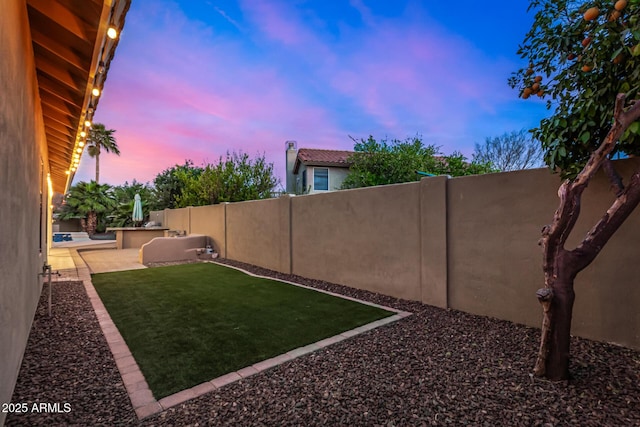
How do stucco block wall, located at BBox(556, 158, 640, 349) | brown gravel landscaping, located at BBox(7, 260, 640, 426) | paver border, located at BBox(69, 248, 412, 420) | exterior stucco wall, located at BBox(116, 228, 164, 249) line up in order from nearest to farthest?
brown gravel landscaping, located at BBox(7, 260, 640, 426), paver border, located at BBox(69, 248, 412, 420), stucco block wall, located at BBox(556, 158, 640, 349), exterior stucco wall, located at BBox(116, 228, 164, 249)

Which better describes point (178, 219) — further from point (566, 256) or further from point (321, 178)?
point (566, 256)

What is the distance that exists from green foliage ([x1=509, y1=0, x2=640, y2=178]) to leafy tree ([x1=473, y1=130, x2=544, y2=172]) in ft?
62.4

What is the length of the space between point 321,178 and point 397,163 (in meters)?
6.83

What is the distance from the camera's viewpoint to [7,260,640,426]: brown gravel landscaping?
2.57 meters

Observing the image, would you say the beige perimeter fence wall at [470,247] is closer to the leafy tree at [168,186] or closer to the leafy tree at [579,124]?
the leafy tree at [579,124]

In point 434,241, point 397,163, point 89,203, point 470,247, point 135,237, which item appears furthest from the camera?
point 89,203

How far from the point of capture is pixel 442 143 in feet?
56.4

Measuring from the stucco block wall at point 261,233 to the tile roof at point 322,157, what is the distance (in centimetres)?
885

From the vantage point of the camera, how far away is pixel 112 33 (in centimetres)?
318

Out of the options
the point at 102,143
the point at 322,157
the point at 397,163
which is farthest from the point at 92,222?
the point at 397,163

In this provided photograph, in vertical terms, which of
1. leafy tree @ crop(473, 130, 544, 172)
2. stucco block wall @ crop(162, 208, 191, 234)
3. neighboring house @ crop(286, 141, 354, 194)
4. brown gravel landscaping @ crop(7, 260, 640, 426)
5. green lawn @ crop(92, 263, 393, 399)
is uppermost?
Result: leafy tree @ crop(473, 130, 544, 172)

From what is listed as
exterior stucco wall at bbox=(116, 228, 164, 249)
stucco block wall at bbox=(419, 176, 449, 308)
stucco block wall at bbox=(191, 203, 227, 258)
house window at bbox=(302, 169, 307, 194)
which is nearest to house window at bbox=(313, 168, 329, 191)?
house window at bbox=(302, 169, 307, 194)

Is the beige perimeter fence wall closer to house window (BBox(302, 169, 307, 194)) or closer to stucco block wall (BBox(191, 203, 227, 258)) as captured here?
stucco block wall (BBox(191, 203, 227, 258))

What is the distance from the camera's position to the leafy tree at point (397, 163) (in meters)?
14.9
